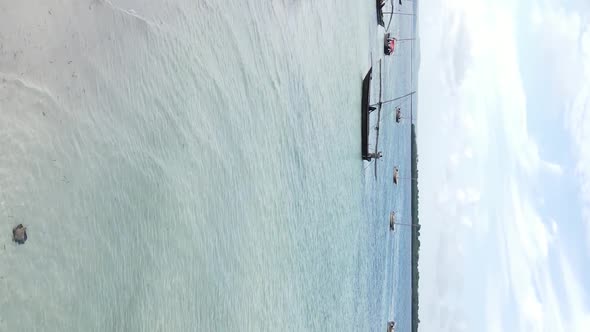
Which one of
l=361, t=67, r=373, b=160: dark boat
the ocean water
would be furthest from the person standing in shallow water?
l=361, t=67, r=373, b=160: dark boat

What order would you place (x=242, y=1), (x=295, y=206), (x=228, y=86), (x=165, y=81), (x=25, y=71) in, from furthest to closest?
(x=295, y=206) → (x=242, y=1) → (x=228, y=86) → (x=165, y=81) → (x=25, y=71)

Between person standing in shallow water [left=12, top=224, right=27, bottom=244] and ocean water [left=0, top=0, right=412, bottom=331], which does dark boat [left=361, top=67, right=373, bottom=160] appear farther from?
person standing in shallow water [left=12, top=224, right=27, bottom=244]

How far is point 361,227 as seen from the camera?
54.4 feet

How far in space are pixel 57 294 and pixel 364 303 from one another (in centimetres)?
1245

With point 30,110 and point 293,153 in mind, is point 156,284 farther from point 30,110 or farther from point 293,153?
point 293,153

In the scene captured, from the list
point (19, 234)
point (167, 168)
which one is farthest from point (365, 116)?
point (19, 234)

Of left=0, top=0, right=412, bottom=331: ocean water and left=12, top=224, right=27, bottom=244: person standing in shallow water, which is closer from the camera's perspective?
left=12, top=224, right=27, bottom=244: person standing in shallow water

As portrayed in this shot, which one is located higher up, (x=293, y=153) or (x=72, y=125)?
(x=293, y=153)

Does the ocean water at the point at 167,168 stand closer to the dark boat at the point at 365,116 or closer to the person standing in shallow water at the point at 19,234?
the person standing in shallow water at the point at 19,234

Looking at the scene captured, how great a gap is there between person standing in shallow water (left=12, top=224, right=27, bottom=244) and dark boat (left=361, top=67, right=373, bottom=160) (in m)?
12.9

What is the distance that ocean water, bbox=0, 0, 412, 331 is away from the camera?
184 inches

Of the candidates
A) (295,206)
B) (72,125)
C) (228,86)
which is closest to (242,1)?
(228,86)

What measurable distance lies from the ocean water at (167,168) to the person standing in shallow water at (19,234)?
6 centimetres

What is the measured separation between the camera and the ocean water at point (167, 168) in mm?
4680
